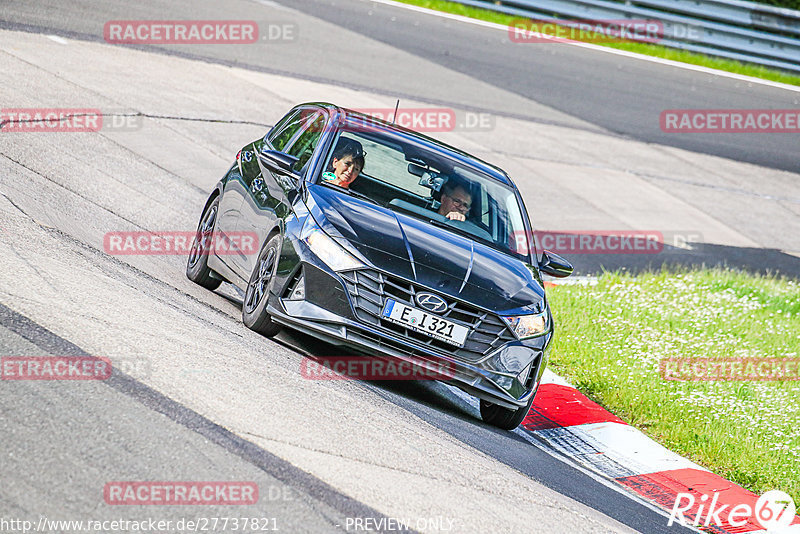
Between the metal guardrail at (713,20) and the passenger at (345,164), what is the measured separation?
17.9m

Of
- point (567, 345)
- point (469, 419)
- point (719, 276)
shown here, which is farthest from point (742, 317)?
point (469, 419)

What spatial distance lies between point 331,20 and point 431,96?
4651mm

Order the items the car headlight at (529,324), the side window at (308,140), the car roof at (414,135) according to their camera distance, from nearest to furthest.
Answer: the car headlight at (529,324) → the side window at (308,140) → the car roof at (414,135)

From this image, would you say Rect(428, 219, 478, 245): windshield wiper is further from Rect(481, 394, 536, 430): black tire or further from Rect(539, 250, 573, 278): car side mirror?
Rect(481, 394, 536, 430): black tire

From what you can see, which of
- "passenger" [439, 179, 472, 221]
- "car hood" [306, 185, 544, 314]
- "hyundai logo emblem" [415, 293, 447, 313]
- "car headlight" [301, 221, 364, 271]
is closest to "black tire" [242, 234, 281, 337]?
"car headlight" [301, 221, 364, 271]

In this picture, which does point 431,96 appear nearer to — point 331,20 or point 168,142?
point 331,20

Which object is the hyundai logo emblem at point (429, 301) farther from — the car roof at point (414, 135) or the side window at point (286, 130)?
the side window at point (286, 130)

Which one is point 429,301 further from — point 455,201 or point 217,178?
point 217,178

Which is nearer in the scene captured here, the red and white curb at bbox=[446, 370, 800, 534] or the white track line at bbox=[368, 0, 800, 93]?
the red and white curb at bbox=[446, 370, 800, 534]

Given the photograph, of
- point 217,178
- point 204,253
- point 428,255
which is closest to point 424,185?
point 428,255

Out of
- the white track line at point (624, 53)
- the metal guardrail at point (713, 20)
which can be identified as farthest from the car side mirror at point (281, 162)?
the metal guardrail at point (713, 20)

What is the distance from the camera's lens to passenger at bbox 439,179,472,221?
7773mm

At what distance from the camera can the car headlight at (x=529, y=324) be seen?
265 inches

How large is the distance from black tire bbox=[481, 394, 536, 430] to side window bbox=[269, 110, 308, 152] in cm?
265
